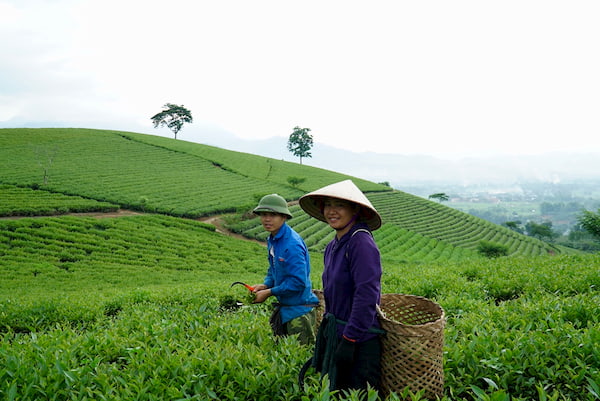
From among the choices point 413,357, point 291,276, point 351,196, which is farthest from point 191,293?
point 413,357

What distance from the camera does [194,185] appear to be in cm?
3481

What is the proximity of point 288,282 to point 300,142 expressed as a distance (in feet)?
231

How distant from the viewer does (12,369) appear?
2707mm

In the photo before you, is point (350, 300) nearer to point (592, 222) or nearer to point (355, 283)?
point (355, 283)

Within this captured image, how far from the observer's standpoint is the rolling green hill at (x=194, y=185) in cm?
2720

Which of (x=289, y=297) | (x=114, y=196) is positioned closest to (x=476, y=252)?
(x=114, y=196)

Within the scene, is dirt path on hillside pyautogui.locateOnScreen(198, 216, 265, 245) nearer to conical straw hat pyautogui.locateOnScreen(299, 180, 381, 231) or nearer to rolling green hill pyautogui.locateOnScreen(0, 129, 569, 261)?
rolling green hill pyautogui.locateOnScreen(0, 129, 569, 261)

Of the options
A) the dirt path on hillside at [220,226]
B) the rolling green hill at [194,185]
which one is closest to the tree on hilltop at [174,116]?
the rolling green hill at [194,185]

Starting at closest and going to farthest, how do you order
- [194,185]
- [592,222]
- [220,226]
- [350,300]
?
[350,300]
[592,222]
[220,226]
[194,185]

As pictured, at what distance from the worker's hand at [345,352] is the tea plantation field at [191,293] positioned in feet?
0.79

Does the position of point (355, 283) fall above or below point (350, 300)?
above

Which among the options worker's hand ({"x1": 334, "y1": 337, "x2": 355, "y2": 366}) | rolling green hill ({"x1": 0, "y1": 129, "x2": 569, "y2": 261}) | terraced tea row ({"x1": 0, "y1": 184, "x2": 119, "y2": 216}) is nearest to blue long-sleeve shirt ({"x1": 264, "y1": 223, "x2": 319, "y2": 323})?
worker's hand ({"x1": 334, "y1": 337, "x2": 355, "y2": 366})

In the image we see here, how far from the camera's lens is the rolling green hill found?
27.2 metres

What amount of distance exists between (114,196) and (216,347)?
26.8 meters
